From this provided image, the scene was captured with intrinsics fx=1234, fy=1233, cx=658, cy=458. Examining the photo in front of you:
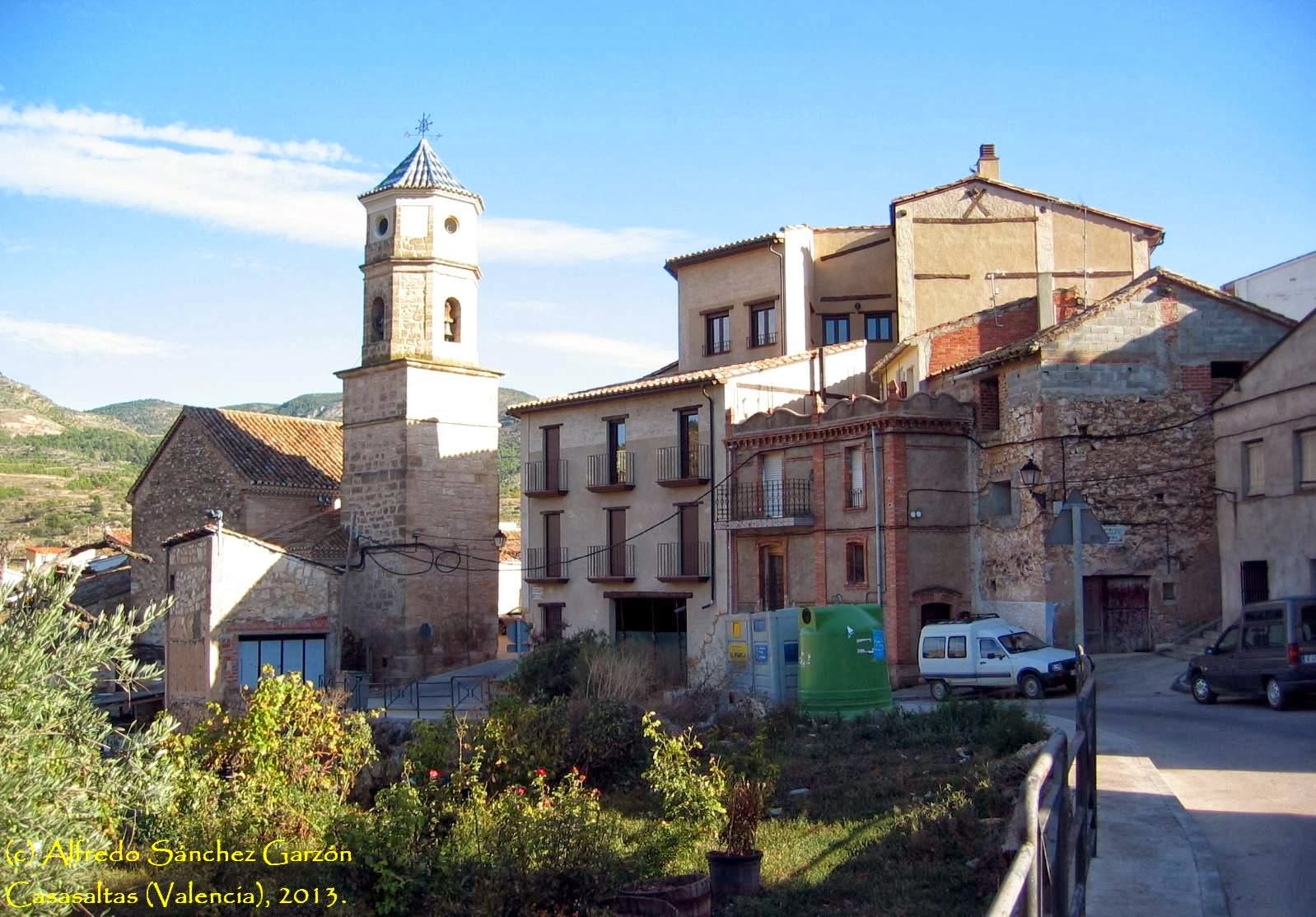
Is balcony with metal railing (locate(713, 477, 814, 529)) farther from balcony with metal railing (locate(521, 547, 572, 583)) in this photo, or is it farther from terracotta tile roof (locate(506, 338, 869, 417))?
balcony with metal railing (locate(521, 547, 572, 583))

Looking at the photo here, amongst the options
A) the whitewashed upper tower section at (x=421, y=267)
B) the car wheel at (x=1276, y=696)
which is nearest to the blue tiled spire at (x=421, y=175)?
the whitewashed upper tower section at (x=421, y=267)

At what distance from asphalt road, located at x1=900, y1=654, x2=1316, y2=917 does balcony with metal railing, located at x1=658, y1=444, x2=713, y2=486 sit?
38.9 feet

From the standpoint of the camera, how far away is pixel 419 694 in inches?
1229

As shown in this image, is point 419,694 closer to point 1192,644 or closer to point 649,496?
point 649,496

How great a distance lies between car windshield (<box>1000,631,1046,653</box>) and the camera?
961 inches

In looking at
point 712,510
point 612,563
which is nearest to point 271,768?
point 712,510

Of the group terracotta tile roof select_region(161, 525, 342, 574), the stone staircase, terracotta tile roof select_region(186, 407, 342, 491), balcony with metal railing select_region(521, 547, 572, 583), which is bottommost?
the stone staircase

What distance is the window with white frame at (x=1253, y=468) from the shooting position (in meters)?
25.3

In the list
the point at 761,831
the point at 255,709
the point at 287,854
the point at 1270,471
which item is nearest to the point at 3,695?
the point at 287,854

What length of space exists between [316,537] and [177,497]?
21.6 feet

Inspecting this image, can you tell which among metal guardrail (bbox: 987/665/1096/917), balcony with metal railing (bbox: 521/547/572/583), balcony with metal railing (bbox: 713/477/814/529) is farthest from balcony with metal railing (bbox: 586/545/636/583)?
metal guardrail (bbox: 987/665/1096/917)

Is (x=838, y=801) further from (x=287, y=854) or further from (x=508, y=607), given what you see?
(x=508, y=607)

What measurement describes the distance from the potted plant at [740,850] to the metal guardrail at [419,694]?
15.6 m

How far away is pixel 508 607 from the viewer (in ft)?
168
